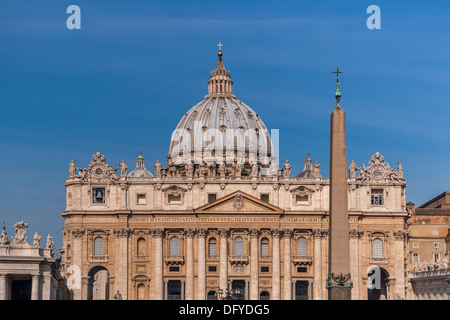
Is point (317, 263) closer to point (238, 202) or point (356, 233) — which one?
point (356, 233)

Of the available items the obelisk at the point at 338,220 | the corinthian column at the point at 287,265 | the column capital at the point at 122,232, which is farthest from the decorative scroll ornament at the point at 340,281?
the column capital at the point at 122,232

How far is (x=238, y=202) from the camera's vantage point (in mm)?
136625

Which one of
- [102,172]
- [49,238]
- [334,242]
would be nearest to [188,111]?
[102,172]

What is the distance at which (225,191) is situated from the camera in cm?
13775

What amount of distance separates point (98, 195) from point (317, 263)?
86.3ft

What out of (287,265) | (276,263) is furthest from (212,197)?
(287,265)

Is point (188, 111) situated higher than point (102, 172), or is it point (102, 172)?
point (188, 111)

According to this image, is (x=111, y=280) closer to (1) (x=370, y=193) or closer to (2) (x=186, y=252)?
(2) (x=186, y=252)

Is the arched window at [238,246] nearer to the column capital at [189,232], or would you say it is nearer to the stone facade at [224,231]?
the stone facade at [224,231]

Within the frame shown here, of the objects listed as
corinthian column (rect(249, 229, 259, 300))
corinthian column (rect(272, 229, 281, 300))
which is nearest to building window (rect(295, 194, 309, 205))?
corinthian column (rect(272, 229, 281, 300))

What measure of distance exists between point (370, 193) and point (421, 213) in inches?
527
